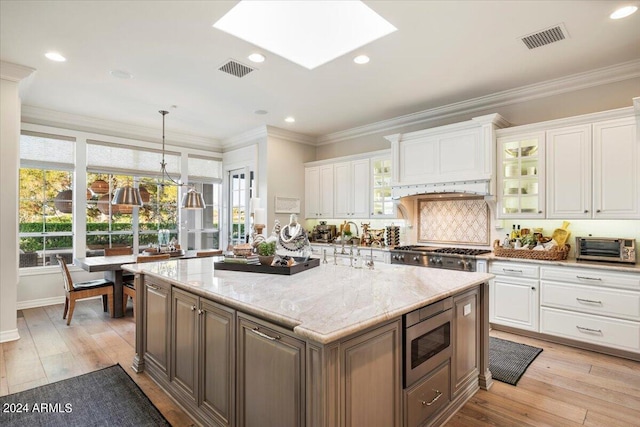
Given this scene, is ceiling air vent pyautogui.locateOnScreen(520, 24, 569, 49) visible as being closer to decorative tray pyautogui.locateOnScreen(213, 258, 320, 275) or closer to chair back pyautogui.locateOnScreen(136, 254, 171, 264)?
decorative tray pyautogui.locateOnScreen(213, 258, 320, 275)

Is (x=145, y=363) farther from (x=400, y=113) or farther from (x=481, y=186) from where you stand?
(x=400, y=113)

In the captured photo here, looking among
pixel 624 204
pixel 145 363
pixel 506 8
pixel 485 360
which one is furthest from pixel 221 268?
pixel 624 204

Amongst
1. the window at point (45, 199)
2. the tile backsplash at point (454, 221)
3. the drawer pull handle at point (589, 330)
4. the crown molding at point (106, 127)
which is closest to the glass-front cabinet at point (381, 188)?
the tile backsplash at point (454, 221)

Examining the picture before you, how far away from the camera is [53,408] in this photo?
7.93ft

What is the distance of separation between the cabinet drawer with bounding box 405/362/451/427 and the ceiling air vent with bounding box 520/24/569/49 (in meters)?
2.89

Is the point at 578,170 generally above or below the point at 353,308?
above

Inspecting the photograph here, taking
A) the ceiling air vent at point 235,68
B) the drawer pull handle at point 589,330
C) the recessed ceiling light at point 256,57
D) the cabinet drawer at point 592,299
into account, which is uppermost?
the recessed ceiling light at point 256,57

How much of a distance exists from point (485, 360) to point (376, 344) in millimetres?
1554

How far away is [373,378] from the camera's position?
1650 mm

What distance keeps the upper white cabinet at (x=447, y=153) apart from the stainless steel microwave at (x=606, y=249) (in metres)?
1.19

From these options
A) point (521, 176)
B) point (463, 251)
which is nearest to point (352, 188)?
point (463, 251)

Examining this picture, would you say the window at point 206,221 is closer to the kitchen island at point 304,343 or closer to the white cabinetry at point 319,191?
the white cabinetry at point 319,191

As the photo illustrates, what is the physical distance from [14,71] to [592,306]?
253 inches

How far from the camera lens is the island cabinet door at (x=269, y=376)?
1.56 meters
